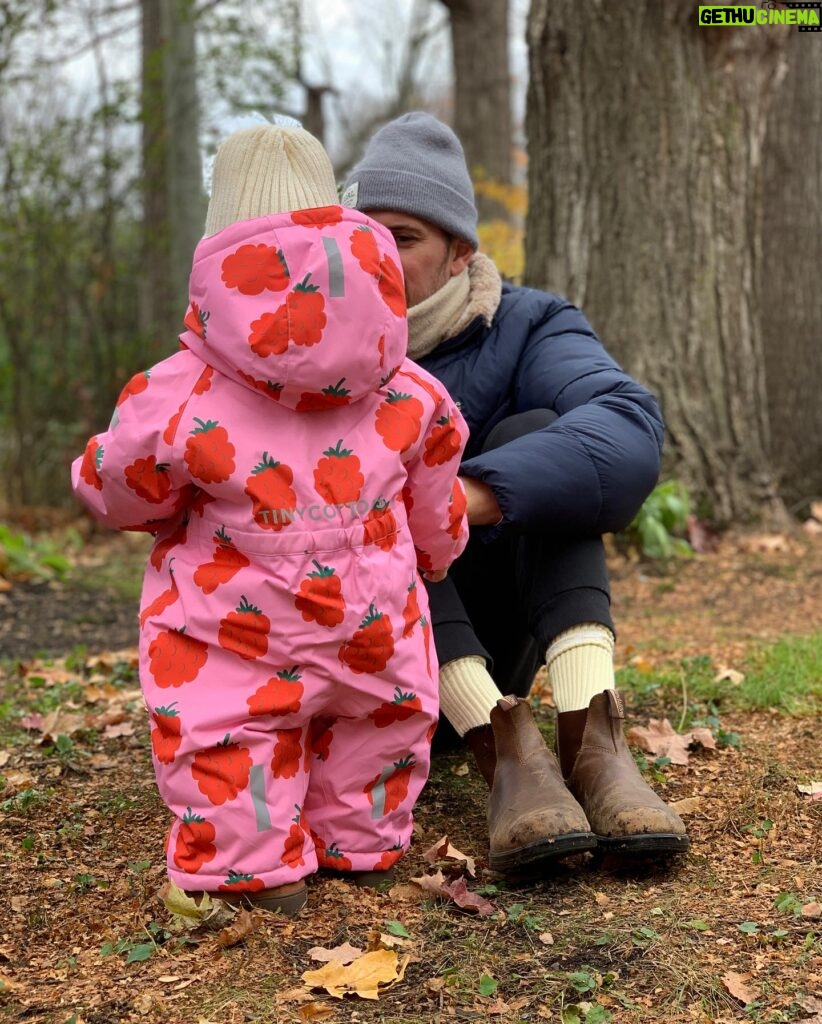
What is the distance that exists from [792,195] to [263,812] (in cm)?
568

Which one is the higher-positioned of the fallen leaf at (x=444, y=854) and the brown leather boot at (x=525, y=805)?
the brown leather boot at (x=525, y=805)

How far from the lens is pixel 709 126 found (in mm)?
5121

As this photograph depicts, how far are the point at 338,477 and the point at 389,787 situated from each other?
0.59 meters

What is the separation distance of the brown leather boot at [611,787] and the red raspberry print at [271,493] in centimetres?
76

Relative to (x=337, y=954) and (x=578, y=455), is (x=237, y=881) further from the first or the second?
(x=578, y=455)

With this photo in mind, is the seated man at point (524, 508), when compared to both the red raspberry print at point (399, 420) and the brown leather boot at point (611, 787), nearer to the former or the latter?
the brown leather boot at point (611, 787)

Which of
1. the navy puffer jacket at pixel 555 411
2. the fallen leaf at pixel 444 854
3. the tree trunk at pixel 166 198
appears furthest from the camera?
the tree trunk at pixel 166 198

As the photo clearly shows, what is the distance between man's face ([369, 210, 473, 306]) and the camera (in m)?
2.74

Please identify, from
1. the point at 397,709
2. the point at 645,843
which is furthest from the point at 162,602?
the point at 645,843

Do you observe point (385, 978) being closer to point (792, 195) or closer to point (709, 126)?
point (709, 126)

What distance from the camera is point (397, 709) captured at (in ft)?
6.98

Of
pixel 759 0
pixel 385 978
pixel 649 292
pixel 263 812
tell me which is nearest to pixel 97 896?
pixel 263 812

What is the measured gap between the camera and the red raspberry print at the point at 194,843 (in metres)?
2.00

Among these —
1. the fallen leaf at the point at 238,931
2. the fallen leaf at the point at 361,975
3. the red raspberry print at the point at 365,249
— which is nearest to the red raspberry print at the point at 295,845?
the fallen leaf at the point at 238,931
